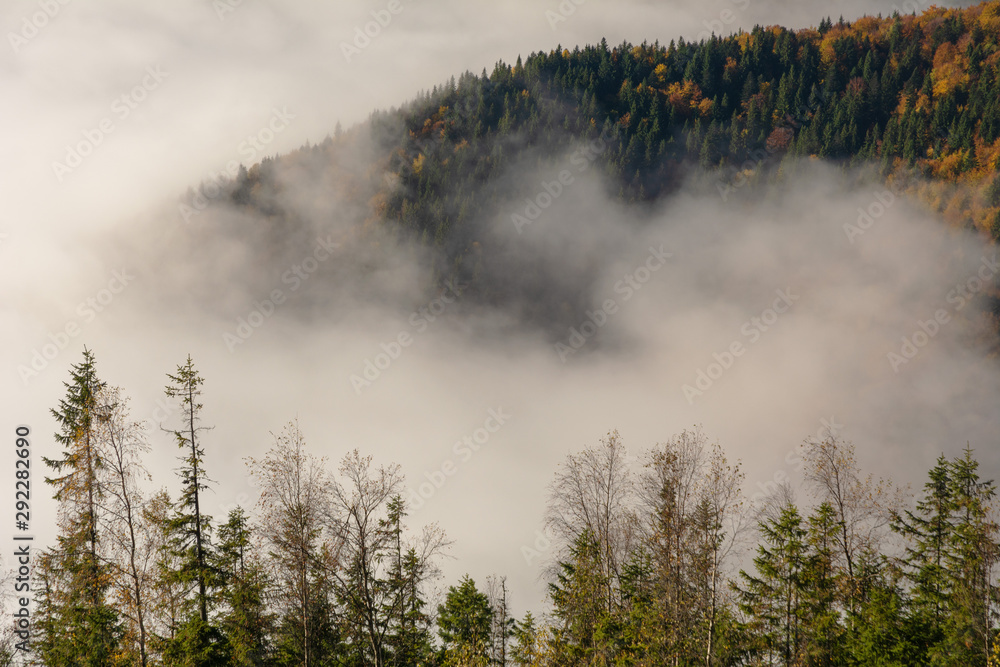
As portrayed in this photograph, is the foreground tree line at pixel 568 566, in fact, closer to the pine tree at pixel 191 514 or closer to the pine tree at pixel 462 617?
the pine tree at pixel 191 514

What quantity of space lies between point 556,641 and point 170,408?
17.7 m

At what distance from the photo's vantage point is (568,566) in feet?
127

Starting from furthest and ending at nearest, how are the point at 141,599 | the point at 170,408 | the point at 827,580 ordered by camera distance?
the point at 827,580 → the point at 170,408 → the point at 141,599

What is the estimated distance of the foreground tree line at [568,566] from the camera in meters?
26.4

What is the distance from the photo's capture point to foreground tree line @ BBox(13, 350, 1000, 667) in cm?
2644

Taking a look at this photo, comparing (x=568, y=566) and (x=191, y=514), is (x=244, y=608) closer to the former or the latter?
(x=191, y=514)

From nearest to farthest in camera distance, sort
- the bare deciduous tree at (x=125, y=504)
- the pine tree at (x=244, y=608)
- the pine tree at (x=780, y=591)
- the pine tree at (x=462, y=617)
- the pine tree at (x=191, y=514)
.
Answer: the bare deciduous tree at (x=125, y=504)
the pine tree at (x=191, y=514)
the pine tree at (x=244, y=608)
the pine tree at (x=780, y=591)
the pine tree at (x=462, y=617)

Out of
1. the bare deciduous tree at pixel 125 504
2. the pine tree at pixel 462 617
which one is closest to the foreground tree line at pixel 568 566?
the bare deciduous tree at pixel 125 504

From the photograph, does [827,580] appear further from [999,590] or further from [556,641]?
[556,641]

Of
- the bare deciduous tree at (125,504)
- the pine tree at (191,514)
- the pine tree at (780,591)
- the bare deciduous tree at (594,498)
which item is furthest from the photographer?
the bare deciduous tree at (594,498)

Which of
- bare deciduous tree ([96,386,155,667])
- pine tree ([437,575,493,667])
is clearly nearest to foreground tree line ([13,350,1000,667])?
bare deciduous tree ([96,386,155,667])

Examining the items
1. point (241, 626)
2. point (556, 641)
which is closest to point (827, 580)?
point (556, 641)

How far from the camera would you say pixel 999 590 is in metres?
27.2

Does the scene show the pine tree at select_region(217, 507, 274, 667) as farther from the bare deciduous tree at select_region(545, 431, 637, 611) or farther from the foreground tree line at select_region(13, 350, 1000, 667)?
the bare deciduous tree at select_region(545, 431, 637, 611)
